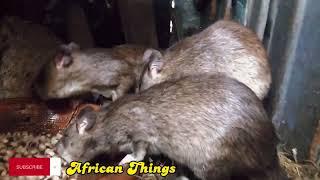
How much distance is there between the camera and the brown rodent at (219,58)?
11.4 ft

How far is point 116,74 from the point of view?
156 inches

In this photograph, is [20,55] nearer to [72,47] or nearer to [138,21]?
[72,47]

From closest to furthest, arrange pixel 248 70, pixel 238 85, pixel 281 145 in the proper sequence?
pixel 238 85
pixel 248 70
pixel 281 145

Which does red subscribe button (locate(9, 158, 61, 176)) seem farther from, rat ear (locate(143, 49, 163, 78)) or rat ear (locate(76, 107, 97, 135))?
rat ear (locate(143, 49, 163, 78))

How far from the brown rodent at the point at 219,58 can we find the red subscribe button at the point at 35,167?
2.90 feet

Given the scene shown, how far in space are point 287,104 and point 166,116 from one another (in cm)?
108

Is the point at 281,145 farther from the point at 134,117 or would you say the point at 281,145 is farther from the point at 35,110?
the point at 35,110

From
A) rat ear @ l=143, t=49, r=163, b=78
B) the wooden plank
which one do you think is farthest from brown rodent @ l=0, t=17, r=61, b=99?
rat ear @ l=143, t=49, r=163, b=78

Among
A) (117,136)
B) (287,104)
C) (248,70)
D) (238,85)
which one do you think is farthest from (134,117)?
(287,104)

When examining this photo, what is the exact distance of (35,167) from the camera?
327cm

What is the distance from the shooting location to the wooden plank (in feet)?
15.0

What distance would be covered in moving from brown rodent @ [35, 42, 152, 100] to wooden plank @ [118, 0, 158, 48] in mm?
674

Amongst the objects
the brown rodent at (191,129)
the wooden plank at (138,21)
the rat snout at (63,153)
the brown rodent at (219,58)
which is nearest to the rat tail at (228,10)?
the brown rodent at (219,58)

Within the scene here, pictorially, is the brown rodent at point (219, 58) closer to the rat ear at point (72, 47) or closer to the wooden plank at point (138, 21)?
the rat ear at point (72, 47)
